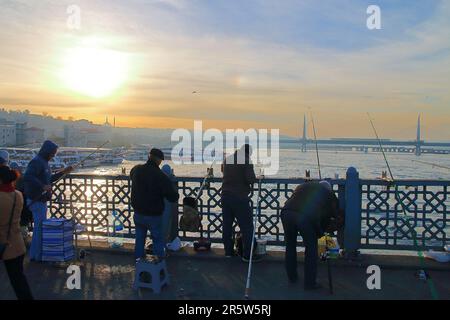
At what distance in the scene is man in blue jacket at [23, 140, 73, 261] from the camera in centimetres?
600

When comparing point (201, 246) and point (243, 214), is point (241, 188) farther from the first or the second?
point (201, 246)

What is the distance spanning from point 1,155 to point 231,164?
3257mm

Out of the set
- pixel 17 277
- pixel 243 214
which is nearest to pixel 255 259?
pixel 243 214

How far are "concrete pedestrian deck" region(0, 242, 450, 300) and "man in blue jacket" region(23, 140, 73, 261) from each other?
34 centimetres

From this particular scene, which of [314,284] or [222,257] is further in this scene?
[222,257]

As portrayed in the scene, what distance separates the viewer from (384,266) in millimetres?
6109

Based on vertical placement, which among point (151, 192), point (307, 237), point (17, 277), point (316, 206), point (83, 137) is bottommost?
point (17, 277)

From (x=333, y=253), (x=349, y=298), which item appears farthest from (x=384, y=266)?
(x=349, y=298)

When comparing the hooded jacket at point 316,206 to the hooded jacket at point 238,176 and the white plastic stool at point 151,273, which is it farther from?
the white plastic stool at point 151,273

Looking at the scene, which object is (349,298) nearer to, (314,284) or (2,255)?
(314,284)

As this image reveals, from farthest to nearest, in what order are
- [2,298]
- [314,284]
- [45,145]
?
1. [45,145]
2. [314,284]
3. [2,298]

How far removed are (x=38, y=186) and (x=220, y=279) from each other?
2829 mm

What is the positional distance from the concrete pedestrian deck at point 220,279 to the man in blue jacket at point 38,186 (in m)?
0.34

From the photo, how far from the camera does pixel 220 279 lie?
5.64m
